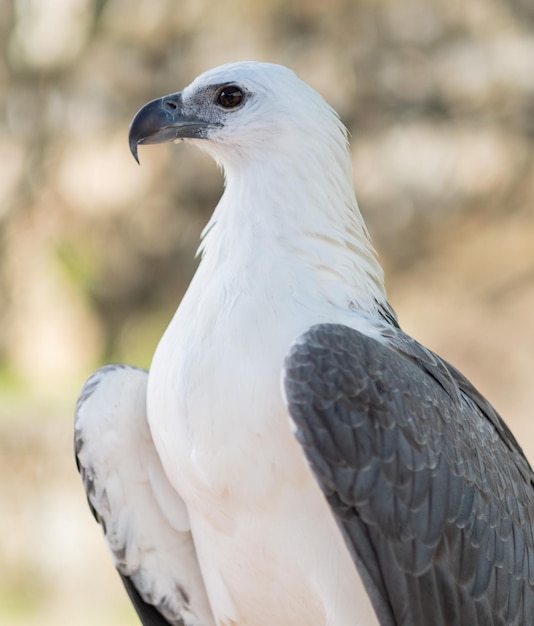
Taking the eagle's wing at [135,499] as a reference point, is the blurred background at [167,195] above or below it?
above

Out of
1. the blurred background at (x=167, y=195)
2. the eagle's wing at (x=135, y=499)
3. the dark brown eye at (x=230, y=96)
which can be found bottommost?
the eagle's wing at (x=135, y=499)

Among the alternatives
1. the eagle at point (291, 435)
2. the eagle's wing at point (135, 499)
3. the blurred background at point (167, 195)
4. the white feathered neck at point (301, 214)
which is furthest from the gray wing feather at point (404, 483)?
the blurred background at point (167, 195)

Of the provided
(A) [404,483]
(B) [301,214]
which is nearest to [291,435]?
(A) [404,483]

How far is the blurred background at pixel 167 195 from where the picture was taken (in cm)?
985

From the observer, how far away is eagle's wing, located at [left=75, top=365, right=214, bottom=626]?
→ 4.11 m

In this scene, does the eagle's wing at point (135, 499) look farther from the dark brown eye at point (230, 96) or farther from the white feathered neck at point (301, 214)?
the dark brown eye at point (230, 96)

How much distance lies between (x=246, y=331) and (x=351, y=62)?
711 cm

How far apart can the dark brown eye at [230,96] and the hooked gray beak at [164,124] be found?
0.10 meters

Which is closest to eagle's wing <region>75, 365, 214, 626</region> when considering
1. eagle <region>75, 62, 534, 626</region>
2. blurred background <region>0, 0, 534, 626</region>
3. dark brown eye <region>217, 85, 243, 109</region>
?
eagle <region>75, 62, 534, 626</region>

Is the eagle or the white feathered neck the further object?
the white feathered neck

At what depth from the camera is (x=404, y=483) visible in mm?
3432

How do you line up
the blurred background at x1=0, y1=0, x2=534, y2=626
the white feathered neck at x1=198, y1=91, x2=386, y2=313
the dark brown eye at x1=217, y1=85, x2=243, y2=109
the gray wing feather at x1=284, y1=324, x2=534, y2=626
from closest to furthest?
the gray wing feather at x1=284, y1=324, x2=534, y2=626 < the white feathered neck at x1=198, y1=91, x2=386, y2=313 < the dark brown eye at x1=217, y1=85, x2=243, y2=109 < the blurred background at x1=0, y1=0, x2=534, y2=626

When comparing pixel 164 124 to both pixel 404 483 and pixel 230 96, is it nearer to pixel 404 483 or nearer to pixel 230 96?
pixel 230 96

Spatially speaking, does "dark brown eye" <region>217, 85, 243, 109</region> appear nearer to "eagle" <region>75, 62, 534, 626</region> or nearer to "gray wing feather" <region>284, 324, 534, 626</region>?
"eagle" <region>75, 62, 534, 626</region>
